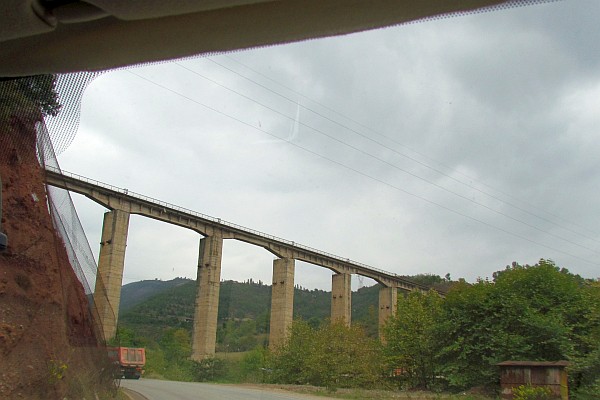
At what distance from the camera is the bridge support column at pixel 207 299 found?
3738cm

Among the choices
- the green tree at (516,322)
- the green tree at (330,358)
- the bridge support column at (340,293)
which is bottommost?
the green tree at (330,358)

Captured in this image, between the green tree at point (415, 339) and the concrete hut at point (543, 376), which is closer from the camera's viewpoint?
the concrete hut at point (543, 376)

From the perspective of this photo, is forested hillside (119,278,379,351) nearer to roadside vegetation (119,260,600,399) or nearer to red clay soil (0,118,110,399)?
roadside vegetation (119,260,600,399)

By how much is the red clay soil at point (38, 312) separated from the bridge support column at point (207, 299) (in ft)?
88.7

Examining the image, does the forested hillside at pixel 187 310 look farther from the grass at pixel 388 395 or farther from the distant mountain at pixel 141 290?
the grass at pixel 388 395

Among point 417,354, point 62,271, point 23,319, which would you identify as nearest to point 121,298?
point 417,354

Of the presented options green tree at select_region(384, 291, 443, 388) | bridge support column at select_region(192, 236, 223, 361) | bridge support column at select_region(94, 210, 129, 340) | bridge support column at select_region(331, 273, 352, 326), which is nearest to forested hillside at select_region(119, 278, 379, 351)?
bridge support column at select_region(192, 236, 223, 361)

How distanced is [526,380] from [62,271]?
31.8 feet

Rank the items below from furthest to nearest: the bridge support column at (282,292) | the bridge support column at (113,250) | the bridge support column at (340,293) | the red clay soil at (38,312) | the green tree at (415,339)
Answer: the bridge support column at (340,293), the bridge support column at (282,292), the bridge support column at (113,250), the green tree at (415,339), the red clay soil at (38,312)

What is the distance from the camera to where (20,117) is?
4.26m

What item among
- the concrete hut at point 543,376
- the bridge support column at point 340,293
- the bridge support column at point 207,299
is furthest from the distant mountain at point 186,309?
the bridge support column at point 340,293

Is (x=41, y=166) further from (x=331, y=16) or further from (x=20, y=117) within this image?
(x=331, y=16)

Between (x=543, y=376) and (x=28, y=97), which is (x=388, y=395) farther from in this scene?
(x=28, y=97)

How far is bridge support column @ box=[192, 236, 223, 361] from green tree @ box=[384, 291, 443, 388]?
1267 centimetres
